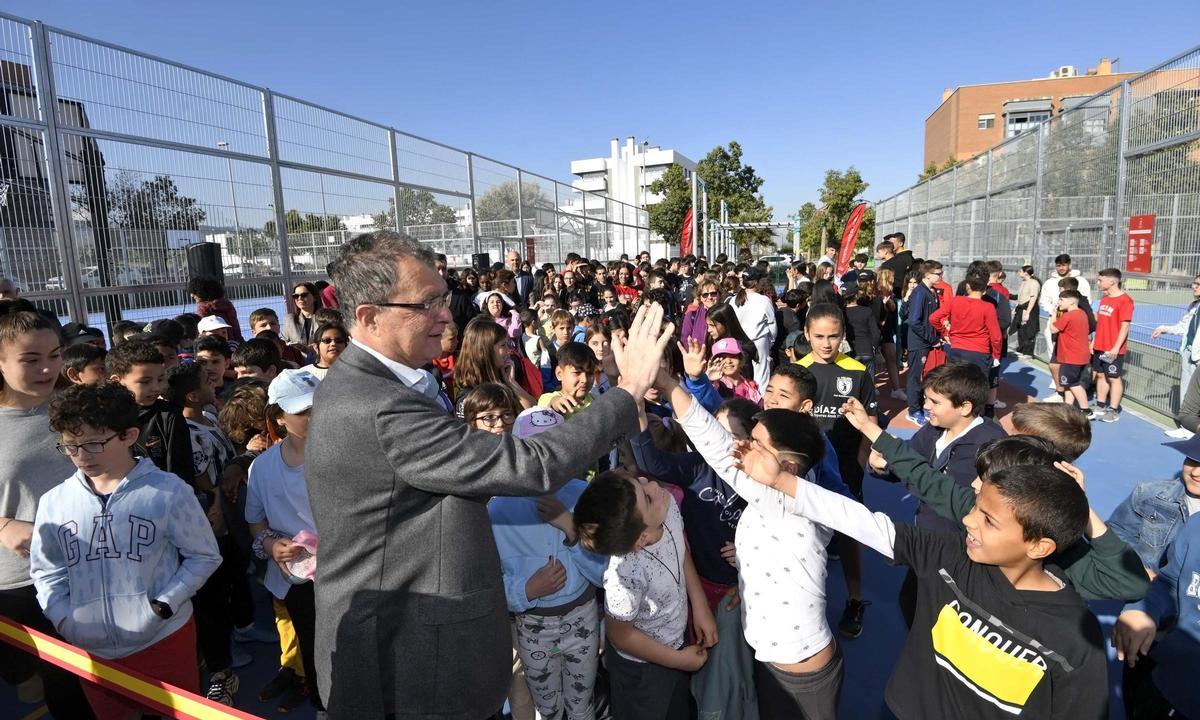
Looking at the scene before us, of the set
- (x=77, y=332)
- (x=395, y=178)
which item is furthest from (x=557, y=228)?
(x=77, y=332)

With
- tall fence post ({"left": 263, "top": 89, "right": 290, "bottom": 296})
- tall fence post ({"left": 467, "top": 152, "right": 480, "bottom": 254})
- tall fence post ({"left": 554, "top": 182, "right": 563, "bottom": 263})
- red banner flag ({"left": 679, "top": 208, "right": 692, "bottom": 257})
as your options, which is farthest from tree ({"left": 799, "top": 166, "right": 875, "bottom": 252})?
tall fence post ({"left": 263, "top": 89, "right": 290, "bottom": 296})

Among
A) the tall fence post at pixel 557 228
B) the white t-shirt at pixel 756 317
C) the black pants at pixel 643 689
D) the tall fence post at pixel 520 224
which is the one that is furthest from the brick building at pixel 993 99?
the black pants at pixel 643 689

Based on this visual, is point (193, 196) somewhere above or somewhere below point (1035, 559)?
above

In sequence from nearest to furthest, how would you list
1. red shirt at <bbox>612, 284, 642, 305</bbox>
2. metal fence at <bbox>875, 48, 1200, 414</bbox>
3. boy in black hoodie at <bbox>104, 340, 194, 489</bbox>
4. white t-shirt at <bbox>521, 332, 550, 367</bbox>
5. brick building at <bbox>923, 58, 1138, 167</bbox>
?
boy in black hoodie at <bbox>104, 340, 194, 489</bbox> < white t-shirt at <bbox>521, 332, 550, 367</bbox> < metal fence at <bbox>875, 48, 1200, 414</bbox> < red shirt at <bbox>612, 284, 642, 305</bbox> < brick building at <bbox>923, 58, 1138, 167</bbox>

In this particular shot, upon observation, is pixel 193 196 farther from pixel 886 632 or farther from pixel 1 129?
pixel 886 632

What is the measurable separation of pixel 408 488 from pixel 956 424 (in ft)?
8.57

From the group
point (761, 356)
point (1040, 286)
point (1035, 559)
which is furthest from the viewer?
point (1040, 286)

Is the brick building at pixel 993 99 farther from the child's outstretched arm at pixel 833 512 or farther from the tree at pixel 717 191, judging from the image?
the child's outstretched arm at pixel 833 512

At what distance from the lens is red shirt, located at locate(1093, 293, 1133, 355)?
271 inches

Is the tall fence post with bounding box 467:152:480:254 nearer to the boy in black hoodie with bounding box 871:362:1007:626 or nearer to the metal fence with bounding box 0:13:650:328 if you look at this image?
the metal fence with bounding box 0:13:650:328

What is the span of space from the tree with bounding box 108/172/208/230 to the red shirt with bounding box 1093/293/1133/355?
9.63 meters

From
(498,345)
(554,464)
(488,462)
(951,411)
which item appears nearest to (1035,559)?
(951,411)

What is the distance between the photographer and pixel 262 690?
3.21m

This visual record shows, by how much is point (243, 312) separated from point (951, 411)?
668cm
